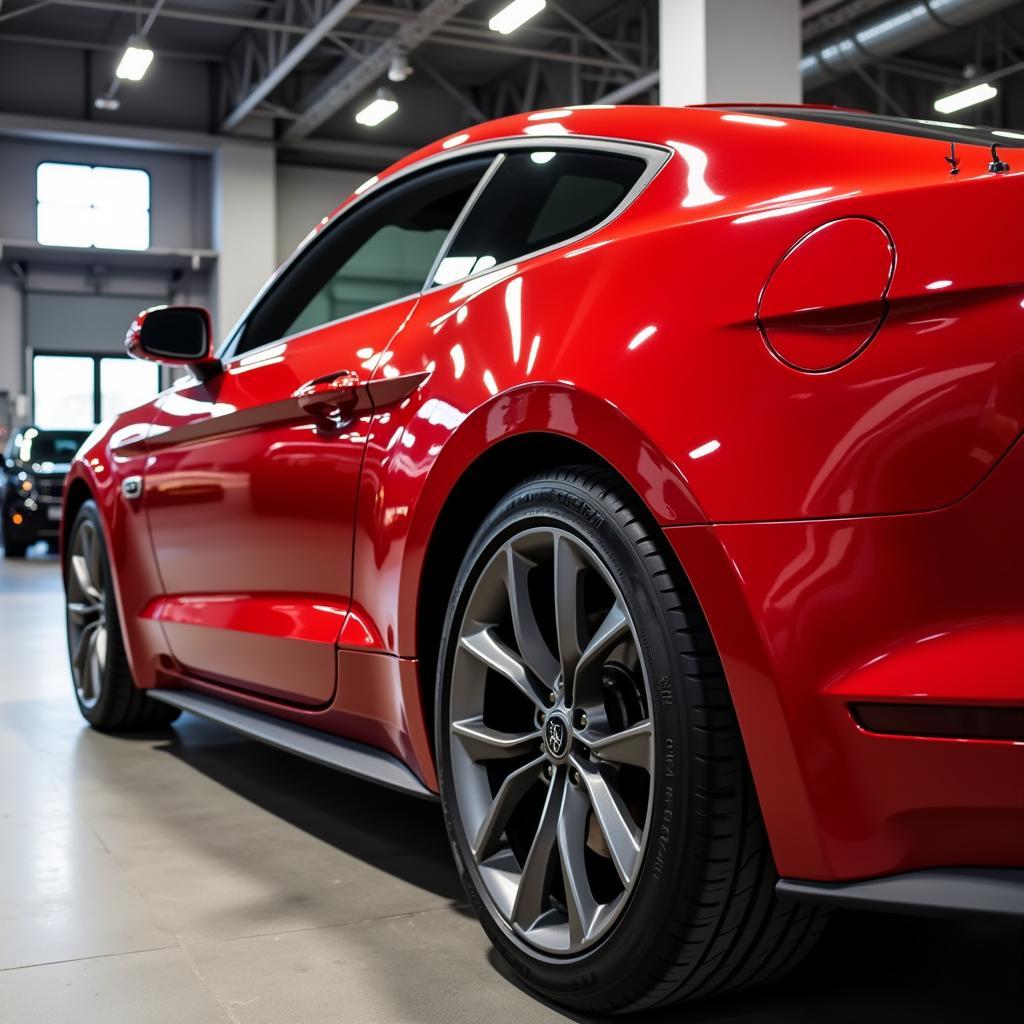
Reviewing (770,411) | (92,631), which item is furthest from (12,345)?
(770,411)

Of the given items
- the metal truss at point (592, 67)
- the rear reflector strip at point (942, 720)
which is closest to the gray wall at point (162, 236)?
the metal truss at point (592, 67)

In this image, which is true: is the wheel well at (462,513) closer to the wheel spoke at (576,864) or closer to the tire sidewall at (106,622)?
the wheel spoke at (576,864)

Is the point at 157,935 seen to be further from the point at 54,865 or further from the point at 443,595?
the point at 443,595

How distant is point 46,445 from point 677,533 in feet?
45.0

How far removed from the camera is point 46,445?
14094 millimetres

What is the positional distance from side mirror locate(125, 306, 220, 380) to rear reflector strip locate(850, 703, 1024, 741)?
2112 millimetres

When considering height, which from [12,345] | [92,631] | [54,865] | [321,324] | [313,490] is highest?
[12,345]

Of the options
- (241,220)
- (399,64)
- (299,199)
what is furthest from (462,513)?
(299,199)

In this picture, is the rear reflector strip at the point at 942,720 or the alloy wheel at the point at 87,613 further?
the alloy wheel at the point at 87,613

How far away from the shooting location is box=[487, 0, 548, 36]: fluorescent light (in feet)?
40.1

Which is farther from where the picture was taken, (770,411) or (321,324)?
(321,324)

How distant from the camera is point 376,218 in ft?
8.89

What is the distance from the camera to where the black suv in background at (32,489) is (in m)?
13.7

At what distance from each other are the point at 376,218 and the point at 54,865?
1.46 meters
